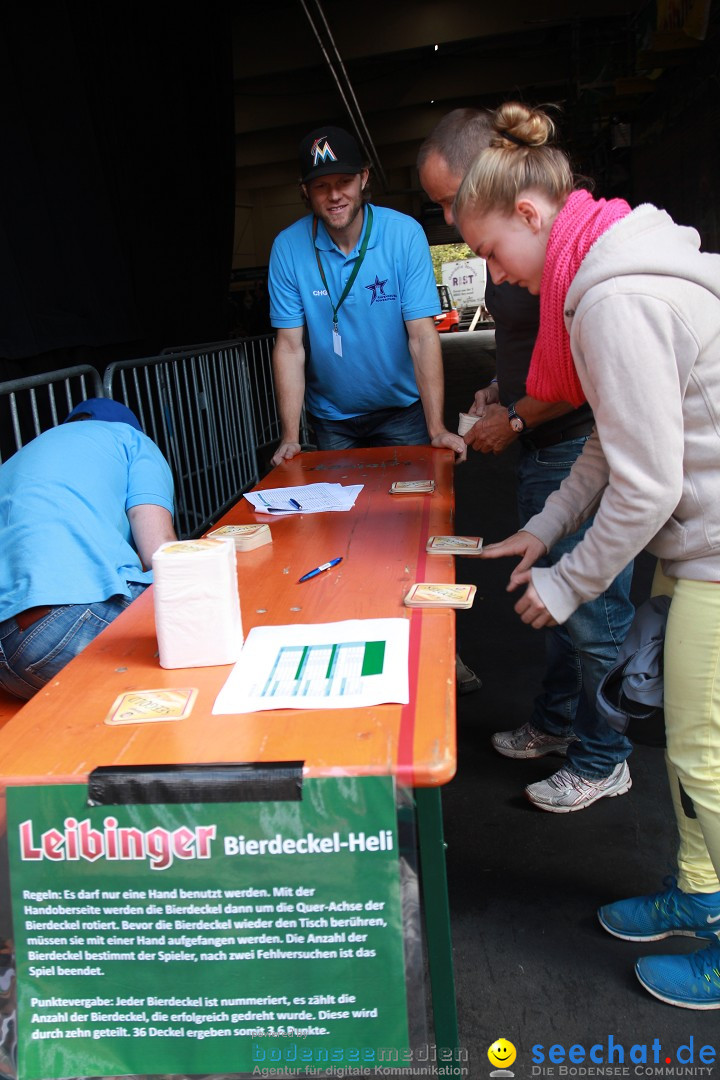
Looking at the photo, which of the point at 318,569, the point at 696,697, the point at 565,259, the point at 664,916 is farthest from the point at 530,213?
the point at 664,916

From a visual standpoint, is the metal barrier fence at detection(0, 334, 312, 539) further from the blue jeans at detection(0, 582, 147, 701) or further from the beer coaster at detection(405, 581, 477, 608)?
the beer coaster at detection(405, 581, 477, 608)

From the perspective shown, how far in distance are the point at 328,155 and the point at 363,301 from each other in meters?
0.47

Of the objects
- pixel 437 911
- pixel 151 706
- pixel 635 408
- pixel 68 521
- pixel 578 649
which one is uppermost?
pixel 635 408

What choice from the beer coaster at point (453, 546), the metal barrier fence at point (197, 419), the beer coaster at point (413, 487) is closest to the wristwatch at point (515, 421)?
the beer coaster at point (413, 487)

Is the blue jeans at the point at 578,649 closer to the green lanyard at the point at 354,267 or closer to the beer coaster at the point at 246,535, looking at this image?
the beer coaster at the point at 246,535

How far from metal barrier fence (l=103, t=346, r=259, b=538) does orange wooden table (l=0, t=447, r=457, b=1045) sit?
2420 millimetres

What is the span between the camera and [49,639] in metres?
1.93

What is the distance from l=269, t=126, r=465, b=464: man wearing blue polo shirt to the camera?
2.98 metres

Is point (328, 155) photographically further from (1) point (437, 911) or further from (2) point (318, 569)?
(1) point (437, 911)

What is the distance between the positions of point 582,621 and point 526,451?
0.50 metres

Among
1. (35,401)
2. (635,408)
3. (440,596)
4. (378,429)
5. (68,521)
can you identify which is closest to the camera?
(635,408)

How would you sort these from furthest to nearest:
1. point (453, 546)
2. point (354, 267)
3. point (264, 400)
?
point (264, 400) → point (354, 267) → point (453, 546)

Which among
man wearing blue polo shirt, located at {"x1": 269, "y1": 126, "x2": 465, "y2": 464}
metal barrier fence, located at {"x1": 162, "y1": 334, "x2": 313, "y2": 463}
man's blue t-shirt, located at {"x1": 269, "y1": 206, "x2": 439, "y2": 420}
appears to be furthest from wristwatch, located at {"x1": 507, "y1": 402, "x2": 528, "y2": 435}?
metal barrier fence, located at {"x1": 162, "y1": 334, "x2": 313, "y2": 463}

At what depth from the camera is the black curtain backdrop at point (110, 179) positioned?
12.9 feet
